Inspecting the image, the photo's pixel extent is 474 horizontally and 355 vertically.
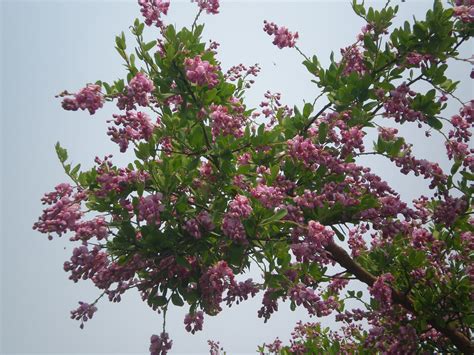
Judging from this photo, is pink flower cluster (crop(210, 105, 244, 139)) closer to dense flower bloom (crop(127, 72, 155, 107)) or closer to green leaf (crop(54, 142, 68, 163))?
dense flower bloom (crop(127, 72, 155, 107))

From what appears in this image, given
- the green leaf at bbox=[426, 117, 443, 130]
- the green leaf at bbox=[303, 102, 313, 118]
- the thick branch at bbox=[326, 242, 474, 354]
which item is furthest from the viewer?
the thick branch at bbox=[326, 242, 474, 354]

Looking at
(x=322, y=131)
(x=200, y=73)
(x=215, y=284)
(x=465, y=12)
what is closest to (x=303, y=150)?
(x=322, y=131)

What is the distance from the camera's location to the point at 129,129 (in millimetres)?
3852

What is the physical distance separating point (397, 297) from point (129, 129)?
371 cm

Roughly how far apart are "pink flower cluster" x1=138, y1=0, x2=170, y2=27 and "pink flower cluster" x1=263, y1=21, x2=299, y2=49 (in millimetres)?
1542

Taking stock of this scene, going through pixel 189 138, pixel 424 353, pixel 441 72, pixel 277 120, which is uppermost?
pixel 277 120

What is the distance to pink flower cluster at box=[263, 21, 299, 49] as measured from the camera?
5.29m

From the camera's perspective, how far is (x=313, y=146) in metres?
4.05

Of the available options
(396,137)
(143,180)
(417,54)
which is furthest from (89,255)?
(417,54)

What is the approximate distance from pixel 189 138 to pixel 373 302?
12.0 ft

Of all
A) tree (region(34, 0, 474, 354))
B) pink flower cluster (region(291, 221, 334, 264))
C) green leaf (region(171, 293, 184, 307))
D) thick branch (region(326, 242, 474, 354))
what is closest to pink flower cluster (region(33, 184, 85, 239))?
tree (region(34, 0, 474, 354))

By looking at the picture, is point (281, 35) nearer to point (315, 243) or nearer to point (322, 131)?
point (322, 131)

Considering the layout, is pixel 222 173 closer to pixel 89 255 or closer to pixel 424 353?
pixel 89 255

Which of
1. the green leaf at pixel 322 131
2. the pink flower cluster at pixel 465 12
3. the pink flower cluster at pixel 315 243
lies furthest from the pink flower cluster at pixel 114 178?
the pink flower cluster at pixel 465 12
